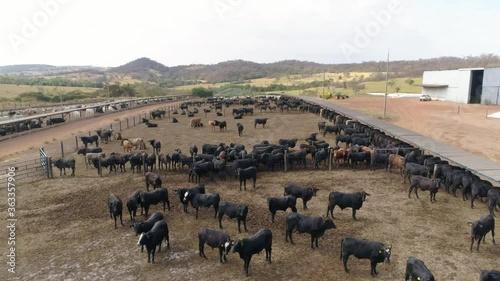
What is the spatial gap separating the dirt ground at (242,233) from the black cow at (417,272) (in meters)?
0.80

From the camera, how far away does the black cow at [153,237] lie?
10086 mm

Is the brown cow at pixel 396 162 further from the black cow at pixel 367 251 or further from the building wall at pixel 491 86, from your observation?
the building wall at pixel 491 86

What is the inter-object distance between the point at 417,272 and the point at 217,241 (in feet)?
17.8

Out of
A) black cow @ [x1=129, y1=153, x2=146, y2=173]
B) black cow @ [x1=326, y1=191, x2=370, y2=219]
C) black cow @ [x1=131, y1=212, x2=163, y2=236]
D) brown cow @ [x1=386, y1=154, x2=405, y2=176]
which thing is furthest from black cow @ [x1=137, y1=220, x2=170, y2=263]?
brown cow @ [x1=386, y1=154, x2=405, y2=176]

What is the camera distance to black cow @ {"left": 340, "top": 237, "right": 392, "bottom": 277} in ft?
30.8

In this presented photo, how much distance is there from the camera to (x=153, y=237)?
10266mm

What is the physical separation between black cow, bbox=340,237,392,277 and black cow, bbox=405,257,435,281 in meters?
0.72

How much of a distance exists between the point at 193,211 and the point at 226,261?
169 inches

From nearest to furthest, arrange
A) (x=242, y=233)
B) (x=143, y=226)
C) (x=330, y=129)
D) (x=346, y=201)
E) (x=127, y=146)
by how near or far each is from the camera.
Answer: (x=143, y=226) < (x=242, y=233) < (x=346, y=201) < (x=127, y=146) < (x=330, y=129)

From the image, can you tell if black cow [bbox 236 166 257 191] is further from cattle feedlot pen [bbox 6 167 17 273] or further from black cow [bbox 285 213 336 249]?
cattle feedlot pen [bbox 6 167 17 273]

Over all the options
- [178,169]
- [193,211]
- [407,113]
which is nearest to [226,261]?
[193,211]

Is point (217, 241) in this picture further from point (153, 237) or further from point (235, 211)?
point (235, 211)

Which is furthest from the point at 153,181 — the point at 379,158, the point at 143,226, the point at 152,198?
the point at 379,158

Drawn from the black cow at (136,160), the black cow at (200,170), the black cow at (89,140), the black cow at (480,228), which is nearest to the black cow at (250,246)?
the black cow at (480,228)
